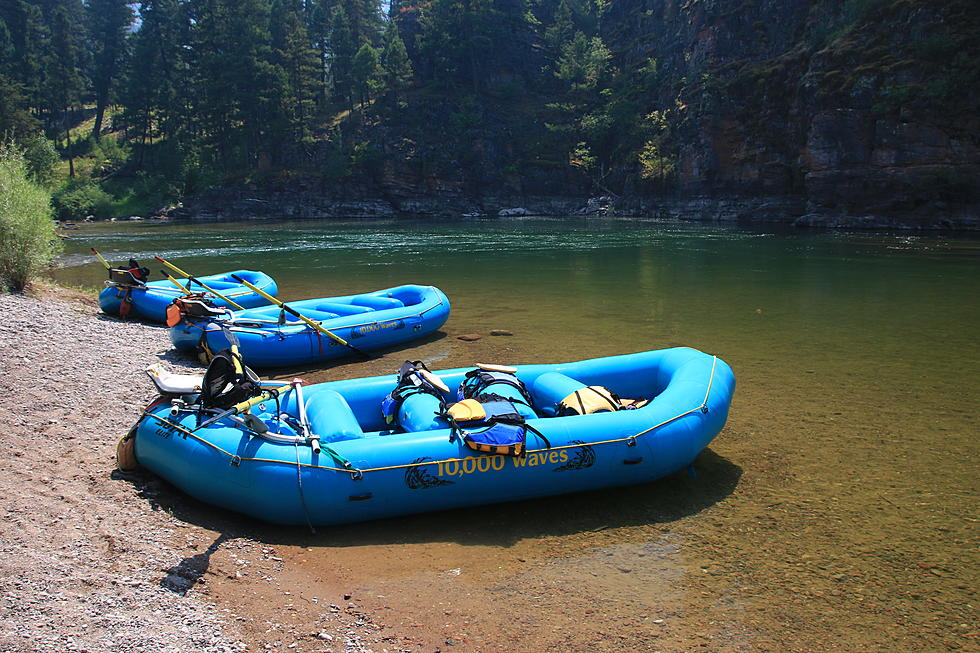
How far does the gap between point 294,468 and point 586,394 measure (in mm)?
2459

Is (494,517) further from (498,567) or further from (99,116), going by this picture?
(99,116)

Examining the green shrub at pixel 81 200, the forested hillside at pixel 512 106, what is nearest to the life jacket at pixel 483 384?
the forested hillside at pixel 512 106

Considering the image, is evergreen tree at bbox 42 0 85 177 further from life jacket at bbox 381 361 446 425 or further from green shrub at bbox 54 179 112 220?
life jacket at bbox 381 361 446 425

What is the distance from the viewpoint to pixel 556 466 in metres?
4.81

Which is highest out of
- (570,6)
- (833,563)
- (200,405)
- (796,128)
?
(570,6)

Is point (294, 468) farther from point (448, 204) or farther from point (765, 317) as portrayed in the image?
point (448, 204)

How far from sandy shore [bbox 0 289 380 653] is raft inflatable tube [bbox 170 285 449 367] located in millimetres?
2126

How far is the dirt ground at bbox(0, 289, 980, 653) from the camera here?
3.31 m

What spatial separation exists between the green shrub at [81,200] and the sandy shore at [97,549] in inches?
1701

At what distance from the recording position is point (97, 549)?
12.0ft

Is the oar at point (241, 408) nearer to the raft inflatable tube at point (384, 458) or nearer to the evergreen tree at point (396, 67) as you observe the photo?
the raft inflatable tube at point (384, 458)

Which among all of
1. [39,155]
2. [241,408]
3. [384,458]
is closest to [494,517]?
[384,458]

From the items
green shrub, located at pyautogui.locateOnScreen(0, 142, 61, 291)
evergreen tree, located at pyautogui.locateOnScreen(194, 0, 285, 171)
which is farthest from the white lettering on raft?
evergreen tree, located at pyautogui.locateOnScreen(194, 0, 285, 171)

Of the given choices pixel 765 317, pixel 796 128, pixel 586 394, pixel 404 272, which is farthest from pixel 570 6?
pixel 586 394
